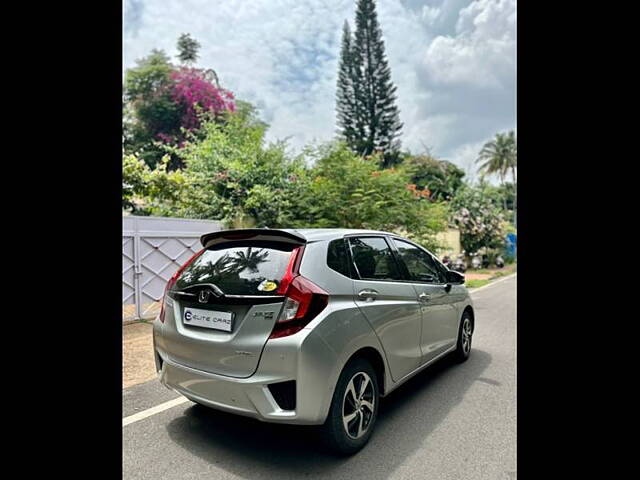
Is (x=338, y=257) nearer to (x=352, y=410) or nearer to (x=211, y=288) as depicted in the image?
(x=211, y=288)

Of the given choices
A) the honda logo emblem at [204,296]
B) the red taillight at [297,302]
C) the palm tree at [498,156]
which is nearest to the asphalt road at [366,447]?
the red taillight at [297,302]

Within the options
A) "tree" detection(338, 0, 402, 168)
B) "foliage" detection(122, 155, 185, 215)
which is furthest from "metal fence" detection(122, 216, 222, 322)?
"tree" detection(338, 0, 402, 168)

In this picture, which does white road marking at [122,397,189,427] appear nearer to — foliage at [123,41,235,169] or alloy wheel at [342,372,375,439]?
alloy wheel at [342,372,375,439]

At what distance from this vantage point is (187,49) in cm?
2795

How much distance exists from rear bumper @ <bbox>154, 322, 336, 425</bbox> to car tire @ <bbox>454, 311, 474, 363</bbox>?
262 centimetres

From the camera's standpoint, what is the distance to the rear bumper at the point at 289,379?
2.43 m

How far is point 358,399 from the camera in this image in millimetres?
2824

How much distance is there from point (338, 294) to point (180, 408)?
1913mm

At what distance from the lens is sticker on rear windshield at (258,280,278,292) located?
8.61ft

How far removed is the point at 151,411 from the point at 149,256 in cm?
417

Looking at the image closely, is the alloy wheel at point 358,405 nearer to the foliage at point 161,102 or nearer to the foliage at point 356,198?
the foliage at point 356,198
